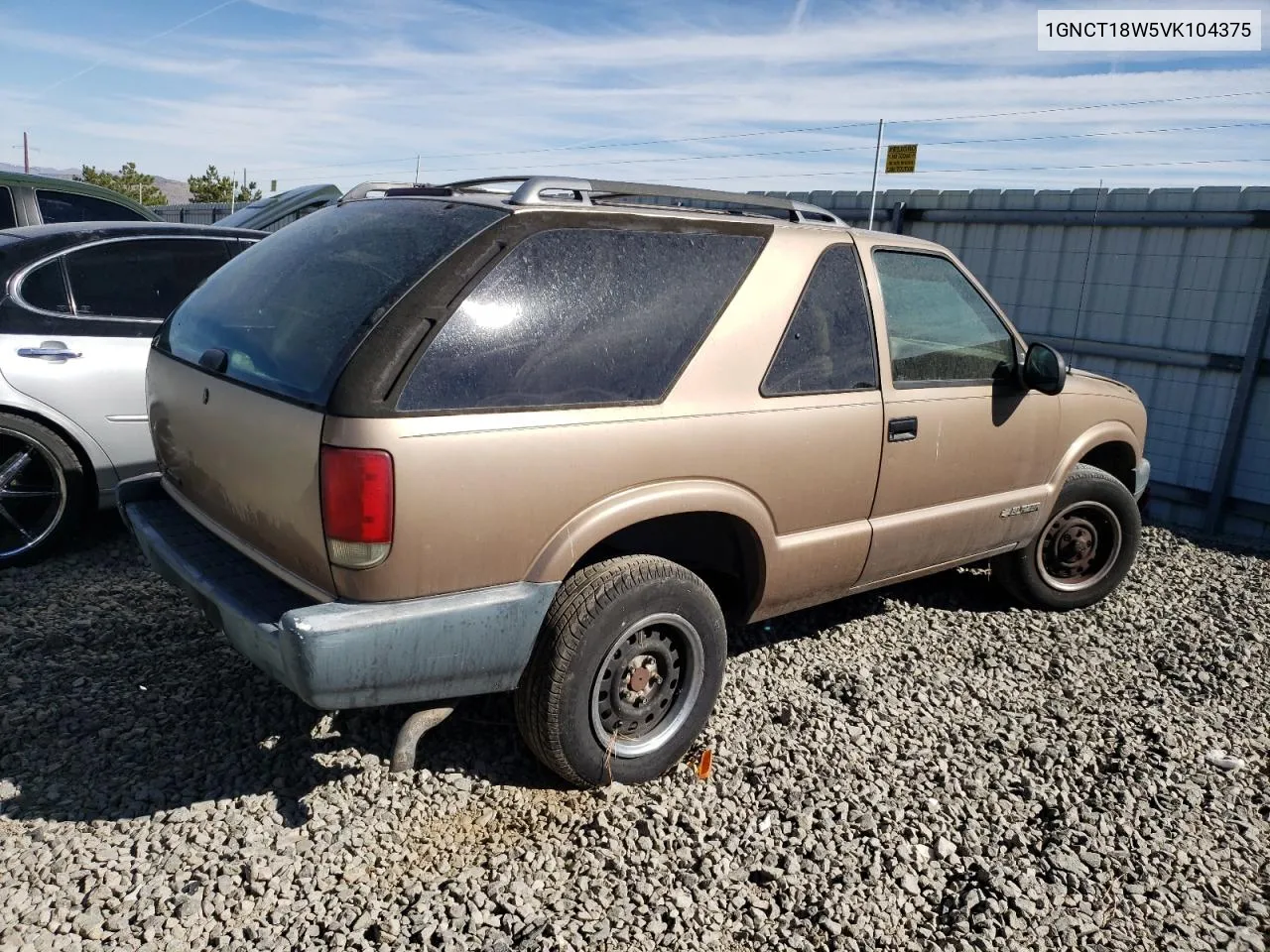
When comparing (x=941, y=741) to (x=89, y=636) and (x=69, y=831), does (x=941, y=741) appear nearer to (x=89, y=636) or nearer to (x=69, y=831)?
(x=69, y=831)

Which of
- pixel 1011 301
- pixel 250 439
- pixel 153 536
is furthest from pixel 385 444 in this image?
pixel 1011 301

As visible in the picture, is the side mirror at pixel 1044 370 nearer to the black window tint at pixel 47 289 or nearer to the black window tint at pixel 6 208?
the black window tint at pixel 47 289

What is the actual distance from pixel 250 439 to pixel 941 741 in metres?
2.65

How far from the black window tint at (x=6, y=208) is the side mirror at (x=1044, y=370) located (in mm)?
7281

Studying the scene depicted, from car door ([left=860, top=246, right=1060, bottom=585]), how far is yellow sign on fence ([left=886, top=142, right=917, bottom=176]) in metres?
6.18

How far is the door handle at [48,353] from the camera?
4.45m

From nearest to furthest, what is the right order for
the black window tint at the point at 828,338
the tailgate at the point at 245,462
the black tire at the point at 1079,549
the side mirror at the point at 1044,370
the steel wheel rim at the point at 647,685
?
the tailgate at the point at 245,462 < the steel wheel rim at the point at 647,685 < the black window tint at the point at 828,338 < the side mirror at the point at 1044,370 < the black tire at the point at 1079,549

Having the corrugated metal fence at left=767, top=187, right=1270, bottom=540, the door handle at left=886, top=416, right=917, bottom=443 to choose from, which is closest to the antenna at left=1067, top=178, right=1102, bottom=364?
the corrugated metal fence at left=767, top=187, right=1270, bottom=540

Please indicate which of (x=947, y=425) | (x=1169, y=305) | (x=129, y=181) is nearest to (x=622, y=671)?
(x=947, y=425)

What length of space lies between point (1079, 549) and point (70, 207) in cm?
769

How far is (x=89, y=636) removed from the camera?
3.93 meters

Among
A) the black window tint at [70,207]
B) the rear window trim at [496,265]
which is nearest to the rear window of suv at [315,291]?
the rear window trim at [496,265]

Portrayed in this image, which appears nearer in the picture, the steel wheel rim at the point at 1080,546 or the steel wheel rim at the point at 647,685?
the steel wheel rim at the point at 647,685

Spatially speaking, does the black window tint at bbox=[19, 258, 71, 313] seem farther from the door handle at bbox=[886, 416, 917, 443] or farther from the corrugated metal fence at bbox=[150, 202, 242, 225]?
the corrugated metal fence at bbox=[150, 202, 242, 225]
